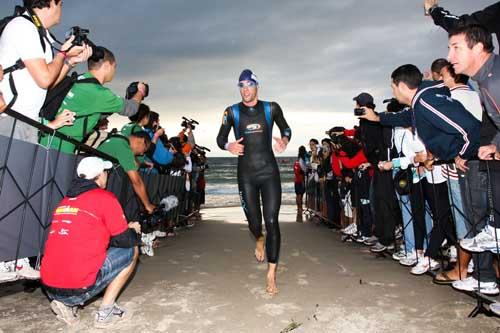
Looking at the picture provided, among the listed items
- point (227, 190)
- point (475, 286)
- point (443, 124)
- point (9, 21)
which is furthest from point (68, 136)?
point (227, 190)

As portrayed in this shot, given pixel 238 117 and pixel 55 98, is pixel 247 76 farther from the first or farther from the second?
pixel 55 98

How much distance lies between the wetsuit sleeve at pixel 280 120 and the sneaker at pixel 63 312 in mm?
3139

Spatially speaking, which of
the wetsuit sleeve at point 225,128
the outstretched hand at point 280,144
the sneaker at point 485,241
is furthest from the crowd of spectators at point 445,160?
the wetsuit sleeve at point 225,128

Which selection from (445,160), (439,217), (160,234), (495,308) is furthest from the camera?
(160,234)

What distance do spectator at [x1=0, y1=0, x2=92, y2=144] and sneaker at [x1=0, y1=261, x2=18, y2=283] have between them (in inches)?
42.7

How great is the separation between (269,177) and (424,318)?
2298mm

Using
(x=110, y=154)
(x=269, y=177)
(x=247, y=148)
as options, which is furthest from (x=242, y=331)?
(x=110, y=154)

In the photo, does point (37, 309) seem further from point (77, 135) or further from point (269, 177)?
point (269, 177)

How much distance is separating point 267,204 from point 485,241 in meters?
2.32

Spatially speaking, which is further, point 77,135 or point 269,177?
point 269,177

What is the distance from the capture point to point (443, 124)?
3670 millimetres

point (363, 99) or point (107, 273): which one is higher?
point (363, 99)

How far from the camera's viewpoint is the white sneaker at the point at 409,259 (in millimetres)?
4969

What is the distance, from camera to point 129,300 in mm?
3699
